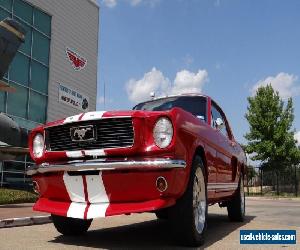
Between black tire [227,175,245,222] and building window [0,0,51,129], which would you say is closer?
black tire [227,175,245,222]

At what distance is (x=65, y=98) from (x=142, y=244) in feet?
87.3

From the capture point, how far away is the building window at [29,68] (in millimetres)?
25734

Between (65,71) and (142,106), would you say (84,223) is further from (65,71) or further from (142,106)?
(65,71)

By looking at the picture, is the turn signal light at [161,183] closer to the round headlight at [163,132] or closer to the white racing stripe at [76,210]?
the round headlight at [163,132]

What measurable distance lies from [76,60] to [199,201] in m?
28.8

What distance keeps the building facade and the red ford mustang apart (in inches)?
807

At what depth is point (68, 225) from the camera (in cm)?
611

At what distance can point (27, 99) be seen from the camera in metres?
27.1

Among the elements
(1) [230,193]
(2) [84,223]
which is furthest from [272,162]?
(2) [84,223]

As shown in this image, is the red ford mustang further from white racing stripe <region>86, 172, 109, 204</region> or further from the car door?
the car door

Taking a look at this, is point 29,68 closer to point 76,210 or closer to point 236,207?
point 236,207

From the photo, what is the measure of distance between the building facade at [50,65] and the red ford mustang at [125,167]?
67.3 ft

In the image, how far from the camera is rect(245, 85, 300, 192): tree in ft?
103

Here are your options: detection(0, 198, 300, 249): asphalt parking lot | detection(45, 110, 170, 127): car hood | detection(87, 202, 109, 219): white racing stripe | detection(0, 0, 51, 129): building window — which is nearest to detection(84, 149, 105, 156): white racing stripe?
detection(45, 110, 170, 127): car hood
